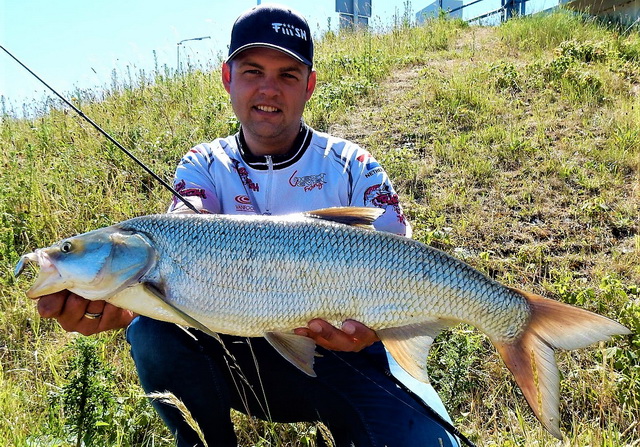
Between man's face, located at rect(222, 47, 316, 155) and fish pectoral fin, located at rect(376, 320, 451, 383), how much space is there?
1360 millimetres

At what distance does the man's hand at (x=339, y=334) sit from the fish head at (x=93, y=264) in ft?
2.40

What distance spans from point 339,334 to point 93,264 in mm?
1063

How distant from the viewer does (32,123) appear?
7.31m

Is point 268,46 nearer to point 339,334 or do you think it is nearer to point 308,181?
point 308,181

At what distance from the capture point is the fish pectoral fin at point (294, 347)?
232 cm

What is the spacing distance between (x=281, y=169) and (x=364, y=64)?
17.9 feet

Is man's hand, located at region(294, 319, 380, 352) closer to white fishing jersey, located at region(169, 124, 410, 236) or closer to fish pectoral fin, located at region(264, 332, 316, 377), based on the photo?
fish pectoral fin, located at region(264, 332, 316, 377)

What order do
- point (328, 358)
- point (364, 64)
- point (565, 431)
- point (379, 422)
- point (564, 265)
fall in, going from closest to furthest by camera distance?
point (379, 422)
point (328, 358)
point (565, 431)
point (564, 265)
point (364, 64)

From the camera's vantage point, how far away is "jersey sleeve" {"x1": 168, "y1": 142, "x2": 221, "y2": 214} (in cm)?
293

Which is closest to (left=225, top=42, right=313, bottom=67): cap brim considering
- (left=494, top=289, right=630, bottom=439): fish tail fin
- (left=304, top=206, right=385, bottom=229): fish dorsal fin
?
(left=304, top=206, right=385, bottom=229): fish dorsal fin

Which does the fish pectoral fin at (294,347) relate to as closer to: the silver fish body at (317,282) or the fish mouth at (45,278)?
the silver fish body at (317,282)

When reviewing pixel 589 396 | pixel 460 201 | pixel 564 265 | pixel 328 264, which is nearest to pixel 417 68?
pixel 460 201

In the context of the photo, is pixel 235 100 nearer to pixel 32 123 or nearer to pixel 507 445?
pixel 507 445

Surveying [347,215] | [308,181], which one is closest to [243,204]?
[308,181]
